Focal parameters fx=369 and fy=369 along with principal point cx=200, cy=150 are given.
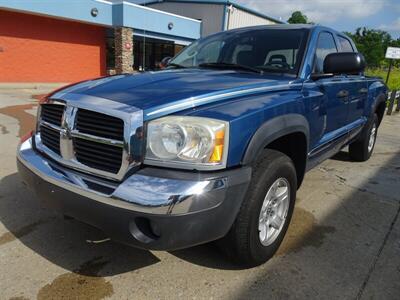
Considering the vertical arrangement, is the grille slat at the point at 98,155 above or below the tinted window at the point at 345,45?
below

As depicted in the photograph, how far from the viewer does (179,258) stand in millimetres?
2721

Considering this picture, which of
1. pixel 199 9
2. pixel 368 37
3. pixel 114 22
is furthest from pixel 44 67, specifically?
pixel 368 37

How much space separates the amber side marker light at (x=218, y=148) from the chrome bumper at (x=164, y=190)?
0.09 metres

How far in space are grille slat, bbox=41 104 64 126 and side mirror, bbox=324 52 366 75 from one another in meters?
2.19

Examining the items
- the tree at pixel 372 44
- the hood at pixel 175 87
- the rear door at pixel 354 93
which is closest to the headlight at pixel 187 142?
the hood at pixel 175 87

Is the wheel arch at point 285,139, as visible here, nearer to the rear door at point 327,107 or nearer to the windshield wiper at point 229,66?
the rear door at point 327,107

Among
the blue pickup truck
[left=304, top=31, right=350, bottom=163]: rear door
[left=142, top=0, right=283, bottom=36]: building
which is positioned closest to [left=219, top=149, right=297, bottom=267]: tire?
the blue pickup truck

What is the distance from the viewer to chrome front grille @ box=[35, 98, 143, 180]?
206 centimetres

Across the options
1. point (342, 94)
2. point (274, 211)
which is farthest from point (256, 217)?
point (342, 94)

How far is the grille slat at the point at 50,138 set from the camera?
2479mm

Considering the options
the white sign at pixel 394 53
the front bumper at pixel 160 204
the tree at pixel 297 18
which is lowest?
the front bumper at pixel 160 204

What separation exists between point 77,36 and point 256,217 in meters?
16.7

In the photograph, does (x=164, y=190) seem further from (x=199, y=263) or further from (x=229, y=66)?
(x=229, y=66)

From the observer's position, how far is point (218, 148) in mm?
2053
